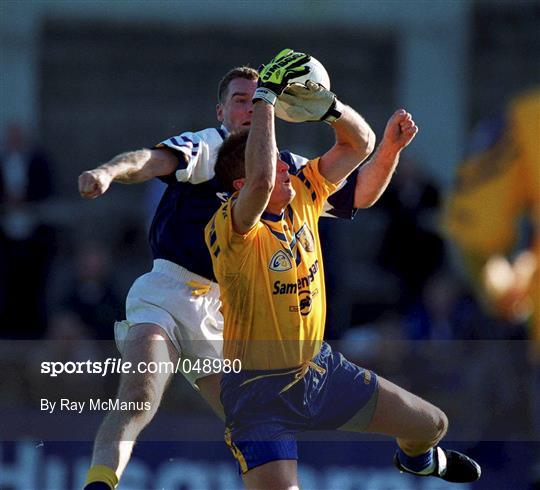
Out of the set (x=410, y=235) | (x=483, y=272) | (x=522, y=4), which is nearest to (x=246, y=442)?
(x=483, y=272)

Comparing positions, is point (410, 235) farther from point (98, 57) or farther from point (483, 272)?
point (483, 272)

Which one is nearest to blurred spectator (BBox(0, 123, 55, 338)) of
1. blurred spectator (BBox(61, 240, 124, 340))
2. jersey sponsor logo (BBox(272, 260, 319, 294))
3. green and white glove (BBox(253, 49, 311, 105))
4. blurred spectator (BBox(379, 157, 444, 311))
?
blurred spectator (BBox(61, 240, 124, 340))

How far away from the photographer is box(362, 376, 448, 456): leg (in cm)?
657

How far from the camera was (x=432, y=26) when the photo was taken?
13.9m

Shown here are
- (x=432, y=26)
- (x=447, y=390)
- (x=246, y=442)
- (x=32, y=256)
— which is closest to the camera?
(x=246, y=442)

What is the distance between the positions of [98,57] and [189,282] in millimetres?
7762

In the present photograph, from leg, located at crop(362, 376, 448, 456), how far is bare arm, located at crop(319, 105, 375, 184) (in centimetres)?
100

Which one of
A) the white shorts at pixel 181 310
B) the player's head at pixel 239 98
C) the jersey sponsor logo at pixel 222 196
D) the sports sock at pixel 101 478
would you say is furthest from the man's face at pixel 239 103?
the sports sock at pixel 101 478

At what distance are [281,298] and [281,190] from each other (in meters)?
0.48

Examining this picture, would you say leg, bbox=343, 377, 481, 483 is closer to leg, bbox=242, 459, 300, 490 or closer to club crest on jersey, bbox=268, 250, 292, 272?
leg, bbox=242, 459, 300, 490

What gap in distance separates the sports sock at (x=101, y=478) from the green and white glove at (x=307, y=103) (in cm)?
177

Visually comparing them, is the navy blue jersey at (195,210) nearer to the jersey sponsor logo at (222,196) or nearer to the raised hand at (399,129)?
the jersey sponsor logo at (222,196)

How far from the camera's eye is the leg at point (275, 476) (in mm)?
5910

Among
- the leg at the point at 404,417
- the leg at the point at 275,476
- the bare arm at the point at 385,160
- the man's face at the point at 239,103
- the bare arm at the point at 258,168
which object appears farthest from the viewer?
the man's face at the point at 239,103
